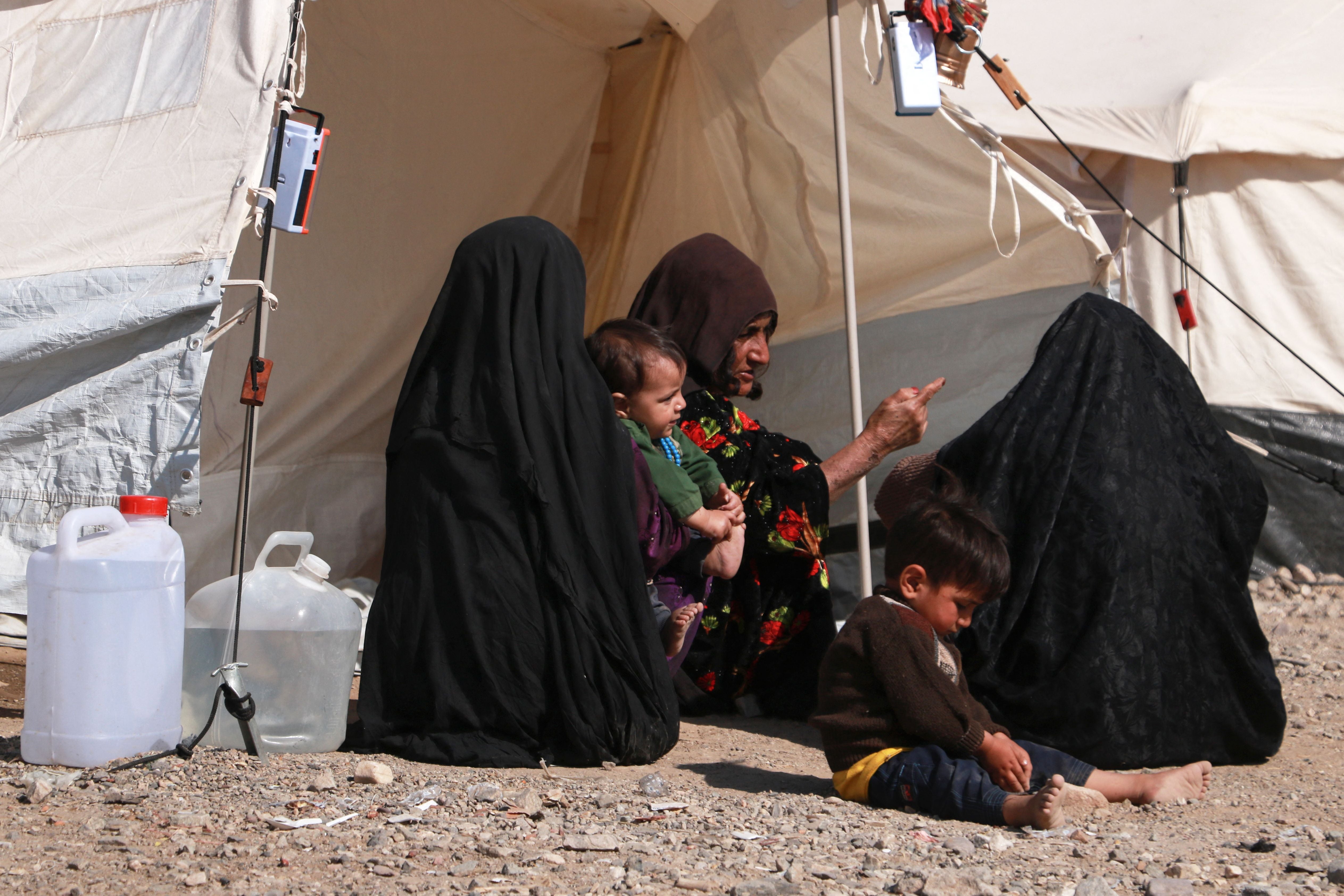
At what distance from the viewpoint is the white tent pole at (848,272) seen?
3090 mm

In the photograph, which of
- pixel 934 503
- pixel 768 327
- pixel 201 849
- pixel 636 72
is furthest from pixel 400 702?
pixel 636 72

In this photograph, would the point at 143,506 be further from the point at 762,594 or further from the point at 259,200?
the point at 762,594

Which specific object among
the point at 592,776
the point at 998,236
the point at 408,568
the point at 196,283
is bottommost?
the point at 592,776

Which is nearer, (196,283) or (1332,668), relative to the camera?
(196,283)

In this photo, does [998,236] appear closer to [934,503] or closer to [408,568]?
[934,503]

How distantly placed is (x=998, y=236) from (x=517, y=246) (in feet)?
7.08

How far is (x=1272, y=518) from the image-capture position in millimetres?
4254

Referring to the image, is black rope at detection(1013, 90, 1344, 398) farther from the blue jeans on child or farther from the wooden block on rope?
the blue jeans on child

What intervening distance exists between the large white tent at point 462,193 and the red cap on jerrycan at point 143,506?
0.45m

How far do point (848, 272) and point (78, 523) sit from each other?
1877 mm

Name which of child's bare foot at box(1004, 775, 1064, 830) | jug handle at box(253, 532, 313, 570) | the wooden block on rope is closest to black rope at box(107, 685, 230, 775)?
jug handle at box(253, 532, 313, 570)

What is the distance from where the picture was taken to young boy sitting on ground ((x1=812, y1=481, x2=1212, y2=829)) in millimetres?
1934

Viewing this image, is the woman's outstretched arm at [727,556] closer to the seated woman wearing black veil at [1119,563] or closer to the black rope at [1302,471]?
the seated woman wearing black veil at [1119,563]

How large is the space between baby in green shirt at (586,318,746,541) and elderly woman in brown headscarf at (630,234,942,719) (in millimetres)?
207
